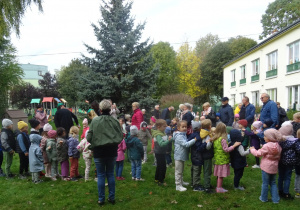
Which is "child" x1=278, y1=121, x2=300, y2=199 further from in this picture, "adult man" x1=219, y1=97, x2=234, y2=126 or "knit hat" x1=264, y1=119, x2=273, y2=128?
"adult man" x1=219, y1=97, x2=234, y2=126

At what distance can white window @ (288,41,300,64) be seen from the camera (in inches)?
669

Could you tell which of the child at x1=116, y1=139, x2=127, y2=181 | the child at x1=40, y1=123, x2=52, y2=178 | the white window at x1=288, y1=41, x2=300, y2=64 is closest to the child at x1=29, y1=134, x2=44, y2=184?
the child at x1=40, y1=123, x2=52, y2=178

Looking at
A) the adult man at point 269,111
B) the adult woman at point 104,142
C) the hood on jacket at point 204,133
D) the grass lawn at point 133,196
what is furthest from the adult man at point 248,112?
the adult woman at point 104,142

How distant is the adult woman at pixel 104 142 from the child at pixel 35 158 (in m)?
2.47

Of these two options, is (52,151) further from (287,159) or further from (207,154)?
(287,159)

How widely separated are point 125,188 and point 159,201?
3.76 ft

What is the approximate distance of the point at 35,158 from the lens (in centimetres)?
612

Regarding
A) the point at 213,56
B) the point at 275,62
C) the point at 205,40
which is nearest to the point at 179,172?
the point at 275,62

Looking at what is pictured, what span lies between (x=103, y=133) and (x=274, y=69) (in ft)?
65.5

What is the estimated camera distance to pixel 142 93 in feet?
52.6

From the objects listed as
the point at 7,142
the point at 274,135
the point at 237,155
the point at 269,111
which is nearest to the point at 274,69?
the point at 269,111

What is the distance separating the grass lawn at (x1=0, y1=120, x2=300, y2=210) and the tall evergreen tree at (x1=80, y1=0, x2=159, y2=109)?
9.73 metres

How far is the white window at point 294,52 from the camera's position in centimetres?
1698

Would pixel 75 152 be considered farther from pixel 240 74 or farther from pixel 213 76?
pixel 213 76
